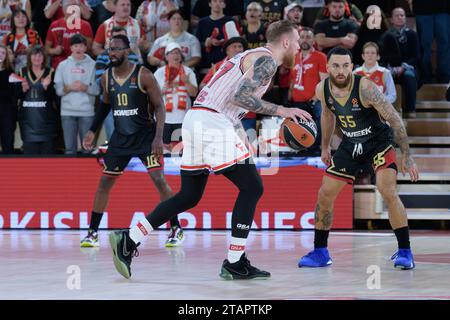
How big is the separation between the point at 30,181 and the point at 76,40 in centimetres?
222

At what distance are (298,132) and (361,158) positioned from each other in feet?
3.09

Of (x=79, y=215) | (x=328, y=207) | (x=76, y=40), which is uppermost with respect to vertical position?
(x=76, y=40)

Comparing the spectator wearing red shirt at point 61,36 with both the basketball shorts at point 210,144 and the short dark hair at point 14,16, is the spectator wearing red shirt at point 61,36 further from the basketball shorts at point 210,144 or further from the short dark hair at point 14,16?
the basketball shorts at point 210,144

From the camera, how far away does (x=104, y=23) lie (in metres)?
14.2

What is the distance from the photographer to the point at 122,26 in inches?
556

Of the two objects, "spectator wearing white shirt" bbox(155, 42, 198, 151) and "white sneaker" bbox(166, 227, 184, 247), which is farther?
"spectator wearing white shirt" bbox(155, 42, 198, 151)

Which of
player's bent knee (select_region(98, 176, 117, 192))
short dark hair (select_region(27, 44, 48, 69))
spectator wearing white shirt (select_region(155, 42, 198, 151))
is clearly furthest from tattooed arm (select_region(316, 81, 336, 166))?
short dark hair (select_region(27, 44, 48, 69))

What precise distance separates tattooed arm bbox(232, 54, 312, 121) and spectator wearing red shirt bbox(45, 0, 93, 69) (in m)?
7.39

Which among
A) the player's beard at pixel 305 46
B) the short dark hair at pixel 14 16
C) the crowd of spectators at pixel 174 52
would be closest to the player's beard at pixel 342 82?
the crowd of spectators at pixel 174 52

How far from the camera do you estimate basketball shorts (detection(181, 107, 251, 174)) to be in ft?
25.0

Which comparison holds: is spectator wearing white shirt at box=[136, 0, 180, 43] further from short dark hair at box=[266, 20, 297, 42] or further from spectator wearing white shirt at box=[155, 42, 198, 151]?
short dark hair at box=[266, 20, 297, 42]

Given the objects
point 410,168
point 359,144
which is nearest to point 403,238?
point 410,168
